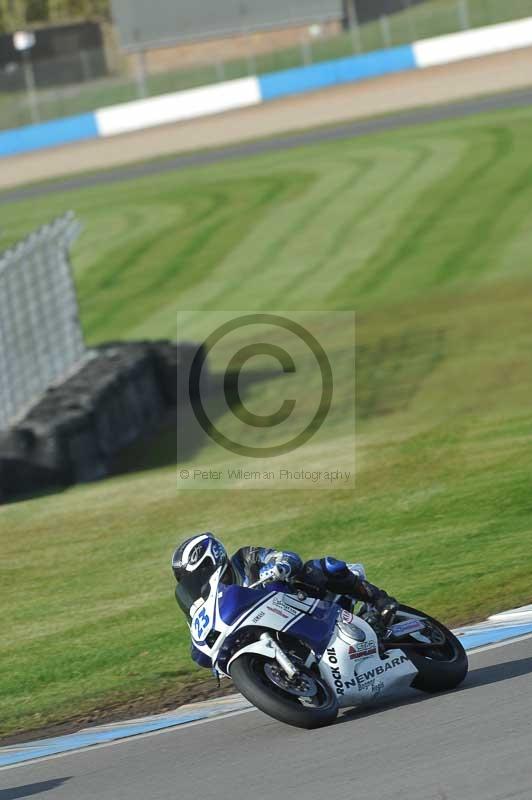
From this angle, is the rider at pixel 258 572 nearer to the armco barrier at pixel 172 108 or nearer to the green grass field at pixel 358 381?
the green grass field at pixel 358 381

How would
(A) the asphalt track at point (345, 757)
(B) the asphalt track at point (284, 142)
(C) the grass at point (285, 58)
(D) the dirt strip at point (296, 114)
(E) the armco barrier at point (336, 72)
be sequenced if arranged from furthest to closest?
(C) the grass at point (285, 58), (E) the armco barrier at point (336, 72), (D) the dirt strip at point (296, 114), (B) the asphalt track at point (284, 142), (A) the asphalt track at point (345, 757)

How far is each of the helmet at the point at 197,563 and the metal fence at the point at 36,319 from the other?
10.7 m

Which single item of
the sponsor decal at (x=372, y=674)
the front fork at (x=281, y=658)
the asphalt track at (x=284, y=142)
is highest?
the front fork at (x=281, y=658)

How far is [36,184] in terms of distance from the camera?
150 ft

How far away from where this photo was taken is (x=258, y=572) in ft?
25.3

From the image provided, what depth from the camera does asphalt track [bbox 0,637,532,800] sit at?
6.07 meters

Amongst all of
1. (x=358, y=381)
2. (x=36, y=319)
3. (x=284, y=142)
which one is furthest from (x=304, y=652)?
(x=284, y=142)

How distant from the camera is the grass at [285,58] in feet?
167

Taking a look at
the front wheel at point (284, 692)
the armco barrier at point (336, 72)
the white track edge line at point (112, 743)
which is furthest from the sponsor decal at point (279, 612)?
the armco barrier at point (336, 72)

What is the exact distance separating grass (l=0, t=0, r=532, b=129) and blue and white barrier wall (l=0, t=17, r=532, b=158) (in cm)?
92

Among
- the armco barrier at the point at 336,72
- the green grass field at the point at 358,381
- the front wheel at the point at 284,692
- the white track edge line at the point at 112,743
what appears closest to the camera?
the front wheel at the point at 284,692

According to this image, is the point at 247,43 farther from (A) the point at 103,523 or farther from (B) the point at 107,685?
(B) the point at 107,685

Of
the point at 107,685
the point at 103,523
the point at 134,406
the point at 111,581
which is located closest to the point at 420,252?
the point at 134,406

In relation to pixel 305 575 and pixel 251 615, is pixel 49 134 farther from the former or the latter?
pixel 251 615
